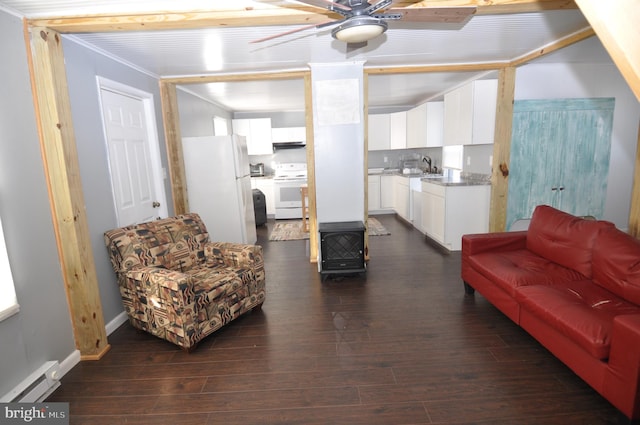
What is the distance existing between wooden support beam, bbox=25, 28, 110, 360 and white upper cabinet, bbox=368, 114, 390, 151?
18.1ft

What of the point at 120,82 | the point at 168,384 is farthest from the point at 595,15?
the point at 120,82

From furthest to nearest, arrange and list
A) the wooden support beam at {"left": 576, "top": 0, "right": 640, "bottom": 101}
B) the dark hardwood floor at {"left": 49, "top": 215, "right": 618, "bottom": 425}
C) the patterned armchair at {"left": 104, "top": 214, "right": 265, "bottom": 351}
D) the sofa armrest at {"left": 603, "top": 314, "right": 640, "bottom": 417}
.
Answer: the patterned armchair at {"left": 104, "top": 214, "right": 265, "bottom": 351} < the dark hardwood floor at {"left": 49, "top": 215, "right": 618, "bottom": 425} < the sofa armrest at {"left": 603, "top": 314, "right": 640, "bottom": 417} < the wooden support beam at {"left": 576, "top": 0, "right": 640, "bottom": 101}

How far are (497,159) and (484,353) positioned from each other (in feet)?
8.76

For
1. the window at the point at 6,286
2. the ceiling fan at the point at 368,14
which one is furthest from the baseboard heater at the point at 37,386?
the ceiling fan at the point at 368,14

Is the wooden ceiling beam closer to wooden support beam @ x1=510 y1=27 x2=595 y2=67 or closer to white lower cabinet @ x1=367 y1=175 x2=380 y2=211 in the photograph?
wooden support beam @ x1=510 y1=27 x2=595 y2=67

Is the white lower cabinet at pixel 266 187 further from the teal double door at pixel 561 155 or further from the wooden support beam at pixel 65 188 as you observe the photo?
the wooden support beam at pixel 65 188

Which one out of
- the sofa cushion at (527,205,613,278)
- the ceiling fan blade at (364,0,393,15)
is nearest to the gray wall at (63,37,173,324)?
the ceiling fan blade at (364,0,393,15)

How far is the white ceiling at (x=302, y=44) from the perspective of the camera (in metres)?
2.06

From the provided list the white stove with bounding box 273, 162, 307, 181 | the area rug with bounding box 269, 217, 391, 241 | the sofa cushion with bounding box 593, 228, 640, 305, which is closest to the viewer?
the sofa cushion with bounding box 593, 228, 640, 305

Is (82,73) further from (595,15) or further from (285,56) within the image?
(595,15)

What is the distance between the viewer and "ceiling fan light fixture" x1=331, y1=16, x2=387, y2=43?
1690mm

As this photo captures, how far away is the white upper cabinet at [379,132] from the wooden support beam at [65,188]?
Answer: 551 centimetres

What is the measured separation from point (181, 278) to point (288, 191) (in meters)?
4.50

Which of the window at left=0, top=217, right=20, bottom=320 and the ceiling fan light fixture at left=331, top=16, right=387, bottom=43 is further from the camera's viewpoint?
the window at left=0, top=217, right=20, bottom=320
